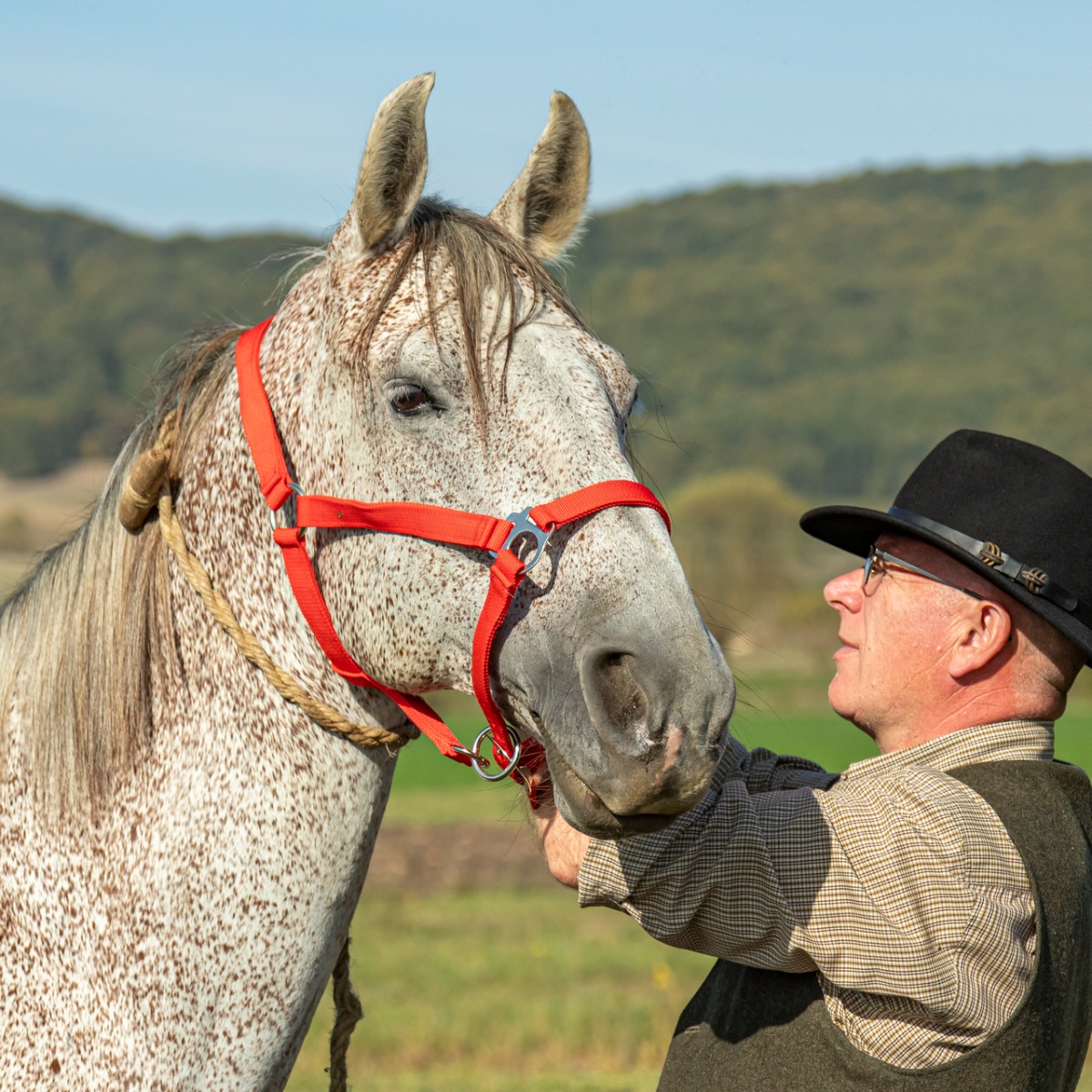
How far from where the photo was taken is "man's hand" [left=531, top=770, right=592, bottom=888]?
260cm

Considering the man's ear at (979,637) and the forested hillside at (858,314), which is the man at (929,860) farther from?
the forested hillside at (858,314)

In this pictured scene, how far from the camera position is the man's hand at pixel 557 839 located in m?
2.60

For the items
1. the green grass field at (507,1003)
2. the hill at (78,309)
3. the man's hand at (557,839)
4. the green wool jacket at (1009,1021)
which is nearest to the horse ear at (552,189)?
the man's hand at (557,839)

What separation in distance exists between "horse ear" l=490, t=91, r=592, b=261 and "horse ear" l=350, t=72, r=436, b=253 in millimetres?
314

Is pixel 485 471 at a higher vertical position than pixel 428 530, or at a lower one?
higher

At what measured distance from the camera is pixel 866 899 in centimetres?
247

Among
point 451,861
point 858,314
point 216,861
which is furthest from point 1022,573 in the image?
point 858,314

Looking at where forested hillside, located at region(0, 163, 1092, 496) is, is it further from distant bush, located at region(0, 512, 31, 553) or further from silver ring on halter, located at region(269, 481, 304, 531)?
silver ring on halter, located at region(269, 481, 304, 531)

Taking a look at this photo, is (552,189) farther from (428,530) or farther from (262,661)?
(262,661)

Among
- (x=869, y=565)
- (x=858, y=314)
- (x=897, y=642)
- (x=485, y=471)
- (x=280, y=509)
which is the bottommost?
(x=858, y=314)

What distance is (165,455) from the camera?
2.70m

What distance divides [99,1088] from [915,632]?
6.56 ft

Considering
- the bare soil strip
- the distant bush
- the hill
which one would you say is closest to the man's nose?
the bare soil strip

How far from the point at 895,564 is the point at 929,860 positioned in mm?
867
